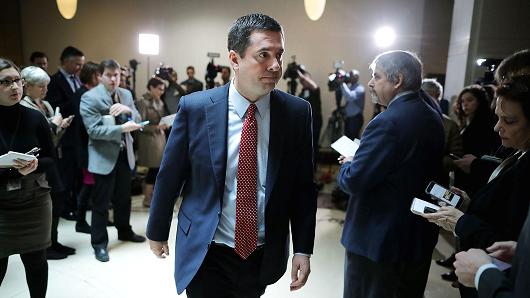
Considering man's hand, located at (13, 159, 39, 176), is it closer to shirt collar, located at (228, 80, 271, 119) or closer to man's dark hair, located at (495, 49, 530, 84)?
shirt collar, located at (228, 80, 271, 119)

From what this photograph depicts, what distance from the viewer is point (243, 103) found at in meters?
1.29

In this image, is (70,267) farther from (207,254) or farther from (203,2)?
(203,2)

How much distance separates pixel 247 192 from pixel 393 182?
0.69 metres

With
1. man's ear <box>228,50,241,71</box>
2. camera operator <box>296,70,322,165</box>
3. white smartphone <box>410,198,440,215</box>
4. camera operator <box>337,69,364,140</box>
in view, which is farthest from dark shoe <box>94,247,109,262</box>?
camera operator <box>337,69,364,140</box>

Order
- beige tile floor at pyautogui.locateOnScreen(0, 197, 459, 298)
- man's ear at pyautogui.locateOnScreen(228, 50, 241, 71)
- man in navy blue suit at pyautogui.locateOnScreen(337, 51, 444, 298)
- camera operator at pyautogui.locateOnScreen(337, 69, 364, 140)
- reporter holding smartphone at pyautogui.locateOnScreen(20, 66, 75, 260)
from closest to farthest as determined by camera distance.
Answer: man's ear at pyautogui.locateOnScreen(228, 50, 241, 71)
man in navy blue suit at pyautogui.locateOnScreen(337, 51, 444, 298)
beige tile floor at pyautogui.locateOnScreen(0, 197, 459, 298)
reporter holding smartphone at pyautogui.locateOnScreen(20, 66, 75, 260)
camera operator at pyautogui.locateOnScreen(337, 69, 364, 140)

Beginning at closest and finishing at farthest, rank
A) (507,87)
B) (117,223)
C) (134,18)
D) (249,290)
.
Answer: (507,87) → (249,290) → (117,223) → (134,18)

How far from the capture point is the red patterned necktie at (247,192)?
49.4 inches

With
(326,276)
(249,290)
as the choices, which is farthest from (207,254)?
(326,276)

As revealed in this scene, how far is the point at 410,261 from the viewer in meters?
1.64

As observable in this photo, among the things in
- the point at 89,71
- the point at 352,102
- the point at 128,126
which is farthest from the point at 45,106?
the point at 352,102

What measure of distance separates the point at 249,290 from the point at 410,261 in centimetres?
75

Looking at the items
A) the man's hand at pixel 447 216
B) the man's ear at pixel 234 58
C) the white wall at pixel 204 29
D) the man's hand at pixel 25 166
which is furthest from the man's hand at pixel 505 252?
the white wall at pixel 204 29

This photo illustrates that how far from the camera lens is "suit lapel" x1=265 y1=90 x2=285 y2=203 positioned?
126 cm

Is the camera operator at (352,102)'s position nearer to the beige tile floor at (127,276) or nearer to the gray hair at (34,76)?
the beige tile floor at (127,276)
